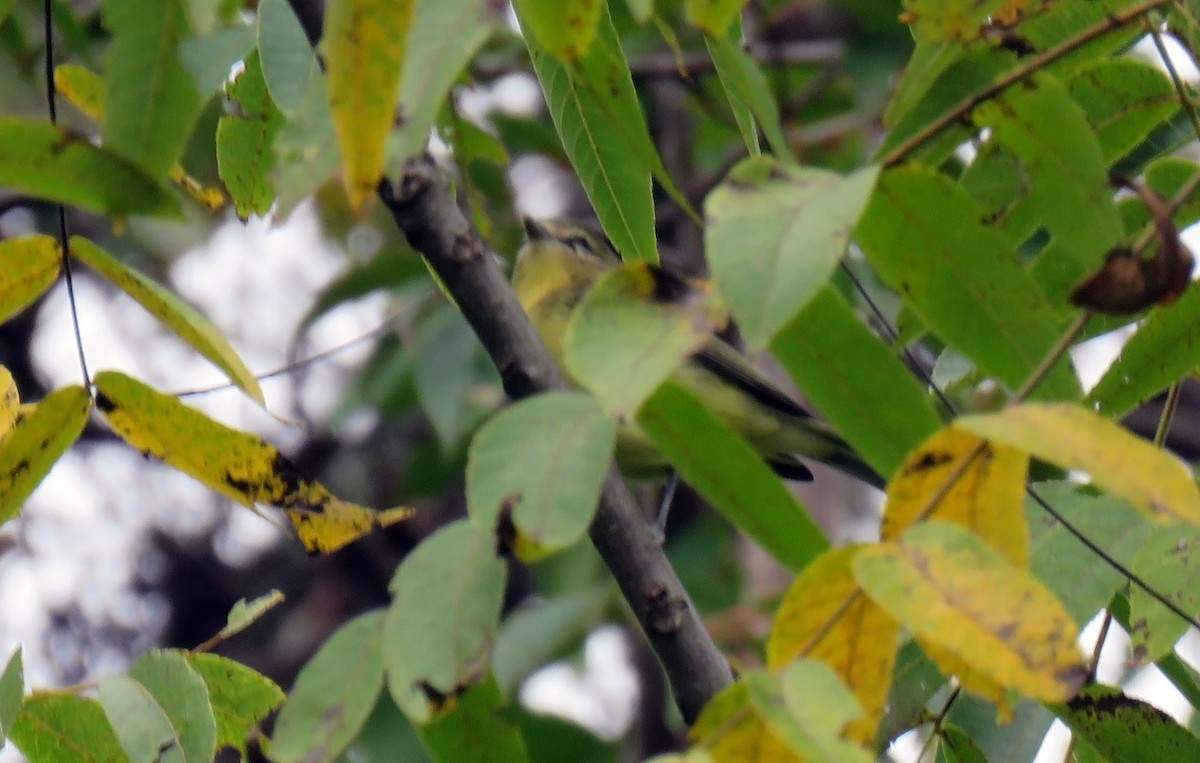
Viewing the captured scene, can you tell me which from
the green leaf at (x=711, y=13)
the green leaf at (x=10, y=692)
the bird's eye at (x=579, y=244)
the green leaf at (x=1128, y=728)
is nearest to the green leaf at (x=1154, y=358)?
the green leaf at (x=1128, y=728)

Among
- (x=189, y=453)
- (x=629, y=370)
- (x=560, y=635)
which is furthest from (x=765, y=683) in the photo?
(x=560, y=635)

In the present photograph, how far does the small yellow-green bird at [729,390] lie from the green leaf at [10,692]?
2.47m

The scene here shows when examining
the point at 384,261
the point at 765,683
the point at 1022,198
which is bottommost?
the point at 384,261

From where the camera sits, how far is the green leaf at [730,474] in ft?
4.12

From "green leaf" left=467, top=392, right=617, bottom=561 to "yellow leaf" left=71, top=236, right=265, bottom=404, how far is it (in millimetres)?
336

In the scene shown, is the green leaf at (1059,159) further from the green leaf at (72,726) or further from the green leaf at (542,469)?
the green leaf at (72,726)

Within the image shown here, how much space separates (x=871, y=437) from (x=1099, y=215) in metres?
0.27

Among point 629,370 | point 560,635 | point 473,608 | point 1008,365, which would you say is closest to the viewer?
point 629,370

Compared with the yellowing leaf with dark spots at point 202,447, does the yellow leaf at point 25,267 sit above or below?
above

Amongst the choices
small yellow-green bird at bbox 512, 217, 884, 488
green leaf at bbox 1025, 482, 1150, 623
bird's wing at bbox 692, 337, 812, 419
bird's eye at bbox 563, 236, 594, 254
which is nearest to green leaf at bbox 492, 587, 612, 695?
small yellow-green bird at bbox 512, 217, 884, 488

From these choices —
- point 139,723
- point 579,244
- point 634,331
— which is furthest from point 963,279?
point 579,244

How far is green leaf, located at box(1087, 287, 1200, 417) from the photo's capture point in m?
1.44

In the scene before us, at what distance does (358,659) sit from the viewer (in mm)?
1119

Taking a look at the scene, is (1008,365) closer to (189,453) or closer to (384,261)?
(189,453)
